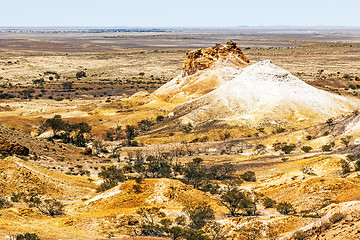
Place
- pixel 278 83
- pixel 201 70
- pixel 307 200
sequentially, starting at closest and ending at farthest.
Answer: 1. pixel 307 200
2. pixel 278 83
3. pixel 201 70

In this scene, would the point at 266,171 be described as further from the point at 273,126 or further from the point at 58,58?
the point at 58,58

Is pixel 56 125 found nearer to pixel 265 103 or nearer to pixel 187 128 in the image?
pixel 187 128

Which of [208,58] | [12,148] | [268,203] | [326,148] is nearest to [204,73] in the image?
[208,58]

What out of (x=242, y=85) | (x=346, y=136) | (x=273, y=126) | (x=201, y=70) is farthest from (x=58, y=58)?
(x=346, y=136)

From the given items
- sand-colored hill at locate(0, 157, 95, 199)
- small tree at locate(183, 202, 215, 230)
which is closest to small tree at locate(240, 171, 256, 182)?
small tree at locate(183, 202, 215, 230)

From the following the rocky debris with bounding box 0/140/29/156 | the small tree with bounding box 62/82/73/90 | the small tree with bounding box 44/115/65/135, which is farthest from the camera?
the small tree with bounding box 62/82/73/90

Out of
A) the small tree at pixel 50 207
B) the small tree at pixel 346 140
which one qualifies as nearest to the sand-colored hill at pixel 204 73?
the small tree at pixel 346 140

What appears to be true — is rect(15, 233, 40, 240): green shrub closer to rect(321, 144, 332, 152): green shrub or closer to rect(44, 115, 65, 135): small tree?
rect(321, 144, 332, 152): green shrub
